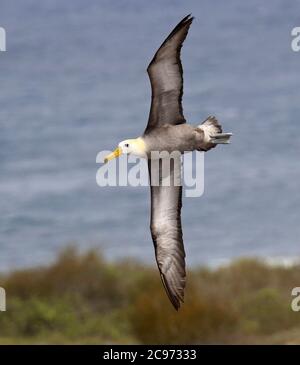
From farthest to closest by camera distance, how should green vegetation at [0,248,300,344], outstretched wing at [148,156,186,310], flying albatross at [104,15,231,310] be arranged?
green vegetation at [0,248,300,344] < outstretched wing at [148,156,186,310] < flying albatross at [104,15,231,310]

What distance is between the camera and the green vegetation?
775 inches

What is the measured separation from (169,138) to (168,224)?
142cm

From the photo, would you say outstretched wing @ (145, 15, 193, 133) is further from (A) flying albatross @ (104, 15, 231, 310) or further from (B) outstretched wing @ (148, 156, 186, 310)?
(B) outstretched wing @ (148, 156, 186, 310)

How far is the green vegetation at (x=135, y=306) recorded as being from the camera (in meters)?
19.7

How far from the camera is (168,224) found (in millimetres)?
13883

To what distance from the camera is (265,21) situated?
162 ft

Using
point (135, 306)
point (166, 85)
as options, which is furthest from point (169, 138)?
point (135, 306)

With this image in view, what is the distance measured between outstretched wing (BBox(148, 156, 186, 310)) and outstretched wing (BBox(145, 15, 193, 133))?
2.17 feet

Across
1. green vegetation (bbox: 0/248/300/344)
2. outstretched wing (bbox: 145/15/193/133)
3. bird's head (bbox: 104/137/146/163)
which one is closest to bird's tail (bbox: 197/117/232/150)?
outstretched wing (bbox: 145/15/193/133)

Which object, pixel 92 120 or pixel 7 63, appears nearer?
pixel 92 120

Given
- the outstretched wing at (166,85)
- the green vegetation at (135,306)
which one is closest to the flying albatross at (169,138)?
the outstretched wing at (166,85)
